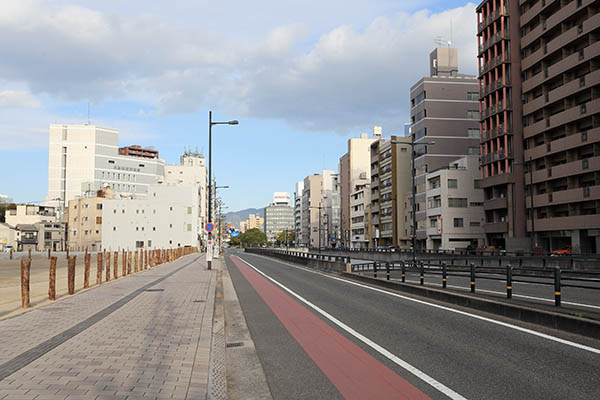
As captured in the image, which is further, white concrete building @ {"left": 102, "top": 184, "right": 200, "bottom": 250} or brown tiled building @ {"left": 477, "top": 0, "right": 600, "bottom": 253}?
white concrete building @ {"left": 102, "top": 184, "right": 200, "bottom": 250}

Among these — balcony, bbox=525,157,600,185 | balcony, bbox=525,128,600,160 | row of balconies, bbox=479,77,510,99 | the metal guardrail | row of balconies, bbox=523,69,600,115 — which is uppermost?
row of balconies, bbox=479,77,510,99

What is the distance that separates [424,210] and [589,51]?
126ft

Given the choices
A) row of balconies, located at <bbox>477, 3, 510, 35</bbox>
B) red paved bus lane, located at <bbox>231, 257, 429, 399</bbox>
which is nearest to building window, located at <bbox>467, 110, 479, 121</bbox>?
row of balconies, located at <bbox>477, 3, 510, 35</bbox>

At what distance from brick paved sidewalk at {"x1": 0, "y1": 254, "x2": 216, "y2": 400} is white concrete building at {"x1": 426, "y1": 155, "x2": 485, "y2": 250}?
224 ft

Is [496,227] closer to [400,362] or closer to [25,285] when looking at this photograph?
[25,285]

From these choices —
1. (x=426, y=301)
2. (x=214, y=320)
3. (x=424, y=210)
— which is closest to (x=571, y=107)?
(x=424, y=210)

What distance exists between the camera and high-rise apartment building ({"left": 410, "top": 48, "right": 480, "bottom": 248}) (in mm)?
86375

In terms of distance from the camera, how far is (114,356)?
7.29 m

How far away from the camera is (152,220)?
109 m

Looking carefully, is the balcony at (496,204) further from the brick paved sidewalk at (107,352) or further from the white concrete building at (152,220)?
the white concrete building at (152,220)

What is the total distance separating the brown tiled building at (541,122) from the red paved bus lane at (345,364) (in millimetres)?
41494

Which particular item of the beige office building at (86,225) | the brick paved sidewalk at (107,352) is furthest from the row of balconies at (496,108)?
the beige office building at (86,225)

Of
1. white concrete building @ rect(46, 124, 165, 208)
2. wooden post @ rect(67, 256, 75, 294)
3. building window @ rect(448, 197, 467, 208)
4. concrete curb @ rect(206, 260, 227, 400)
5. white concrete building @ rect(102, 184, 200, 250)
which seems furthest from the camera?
white concrete building @ rect(46, 124, 165, 208)

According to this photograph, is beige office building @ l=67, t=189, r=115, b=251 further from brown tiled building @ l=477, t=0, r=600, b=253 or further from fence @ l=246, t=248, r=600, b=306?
brown tiled building @ l=477, t=0, r=600, b=253
